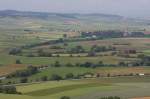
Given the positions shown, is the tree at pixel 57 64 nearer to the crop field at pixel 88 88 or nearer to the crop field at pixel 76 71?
the crop field at pixel 76 71

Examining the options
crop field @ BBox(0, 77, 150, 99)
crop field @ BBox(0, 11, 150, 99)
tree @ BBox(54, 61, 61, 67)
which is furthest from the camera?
tree @ BBox(54, 61, 61, 67)

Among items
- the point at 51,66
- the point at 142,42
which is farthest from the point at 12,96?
the point at 142,42

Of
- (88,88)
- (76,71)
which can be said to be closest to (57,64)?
(76,71)

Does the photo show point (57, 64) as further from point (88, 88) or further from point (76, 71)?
point (88, 88)

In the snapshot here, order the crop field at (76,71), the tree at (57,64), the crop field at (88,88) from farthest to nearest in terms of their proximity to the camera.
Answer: the tree at (57,64) → the crop field at (76,71) → the crop field at (88,88)

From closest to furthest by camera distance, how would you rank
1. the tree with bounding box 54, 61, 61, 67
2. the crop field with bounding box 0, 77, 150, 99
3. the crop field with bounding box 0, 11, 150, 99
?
the crop field with bounding box 0, 77, 150, 99, the crop field with bounding box 0, 11, 150, 99, the tree with bounding box 54, 61, 61, 67

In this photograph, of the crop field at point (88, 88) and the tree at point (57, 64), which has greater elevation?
the crop field at point (88, 88)

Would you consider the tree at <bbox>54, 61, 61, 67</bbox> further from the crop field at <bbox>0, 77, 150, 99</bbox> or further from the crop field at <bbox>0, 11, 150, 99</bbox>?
the crop field at <bbox>0, 77, 150, 99</bbox>

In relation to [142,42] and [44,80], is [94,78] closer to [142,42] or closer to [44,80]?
[44,80]

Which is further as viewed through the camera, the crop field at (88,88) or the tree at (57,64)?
the tree at (57,64)

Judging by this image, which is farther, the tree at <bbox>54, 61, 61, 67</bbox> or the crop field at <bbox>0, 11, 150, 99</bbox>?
the tree at <bbox>54, 61, 61, 67</bbox>

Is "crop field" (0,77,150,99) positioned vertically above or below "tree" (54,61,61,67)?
above
